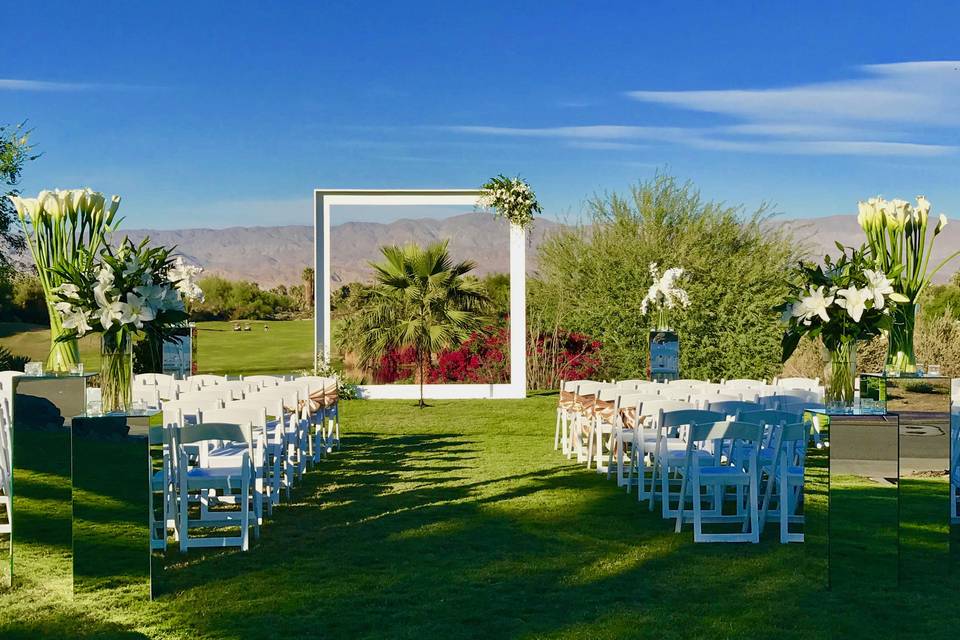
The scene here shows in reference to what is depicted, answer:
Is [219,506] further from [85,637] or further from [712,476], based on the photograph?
[712,476]

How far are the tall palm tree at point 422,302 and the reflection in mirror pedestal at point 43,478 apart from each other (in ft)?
34.2

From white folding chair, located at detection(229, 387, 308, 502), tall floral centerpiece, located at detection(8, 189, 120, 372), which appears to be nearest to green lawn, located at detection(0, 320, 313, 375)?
white folding chair, located at detection(229, 387, 308, 502)

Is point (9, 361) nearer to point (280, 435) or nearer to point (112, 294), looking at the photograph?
point (280, 435)

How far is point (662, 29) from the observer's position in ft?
69.9

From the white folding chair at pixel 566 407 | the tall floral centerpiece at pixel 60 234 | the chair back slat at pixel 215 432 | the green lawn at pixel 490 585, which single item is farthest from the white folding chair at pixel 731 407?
the tall floral centerpiece at pixel 60 234

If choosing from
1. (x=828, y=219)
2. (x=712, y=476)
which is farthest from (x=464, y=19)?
(x=712, y=476)

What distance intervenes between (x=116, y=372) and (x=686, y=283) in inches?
523

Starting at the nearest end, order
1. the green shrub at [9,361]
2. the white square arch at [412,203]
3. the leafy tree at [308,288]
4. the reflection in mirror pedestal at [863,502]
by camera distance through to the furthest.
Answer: the reflection in mirror pedestal at [863,502]
the green shrub at [9,361]
the white square arch at [412,203]
the leafy tree at [308,288]

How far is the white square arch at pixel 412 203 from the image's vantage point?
16375 millimetres

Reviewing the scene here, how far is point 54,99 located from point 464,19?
10883 mm

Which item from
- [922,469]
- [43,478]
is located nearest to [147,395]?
[43,478]

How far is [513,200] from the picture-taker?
15.6 m

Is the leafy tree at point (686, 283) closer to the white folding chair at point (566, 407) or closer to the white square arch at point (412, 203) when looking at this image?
the white square arch at point (412, 203)

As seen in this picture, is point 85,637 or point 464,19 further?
point 464,19
